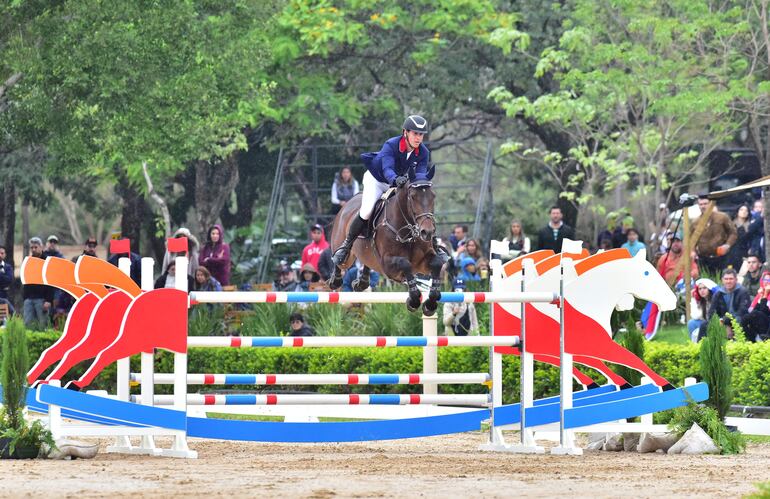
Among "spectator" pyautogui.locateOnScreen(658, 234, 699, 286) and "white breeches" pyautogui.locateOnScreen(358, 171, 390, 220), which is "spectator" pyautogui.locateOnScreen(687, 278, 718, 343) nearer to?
"spectator" pyautogui.locateOnScreen(658, 234, 699, 286)

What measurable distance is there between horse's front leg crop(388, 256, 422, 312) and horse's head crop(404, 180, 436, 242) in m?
0.31

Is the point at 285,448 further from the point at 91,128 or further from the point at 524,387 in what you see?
the point at 91,128

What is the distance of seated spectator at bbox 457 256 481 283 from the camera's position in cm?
1844

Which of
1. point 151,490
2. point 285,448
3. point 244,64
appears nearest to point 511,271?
point 285,448

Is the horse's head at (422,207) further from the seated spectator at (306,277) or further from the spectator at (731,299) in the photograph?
the seated spectator at (306,277)

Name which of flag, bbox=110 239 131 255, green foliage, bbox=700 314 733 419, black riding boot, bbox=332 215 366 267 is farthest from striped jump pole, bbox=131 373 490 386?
green foliage, bbox=700 314 733 419

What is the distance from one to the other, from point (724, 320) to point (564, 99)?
9.29 m

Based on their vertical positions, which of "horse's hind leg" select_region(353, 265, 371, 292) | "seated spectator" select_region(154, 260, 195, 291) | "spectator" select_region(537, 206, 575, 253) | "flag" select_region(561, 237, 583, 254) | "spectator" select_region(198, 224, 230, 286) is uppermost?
"spectator" select_region(537, 206, 575, 253)

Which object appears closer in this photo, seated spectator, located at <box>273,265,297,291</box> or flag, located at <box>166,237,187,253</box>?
flag, located at <box>166,237,187,253</box>

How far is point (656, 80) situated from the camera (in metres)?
22.0

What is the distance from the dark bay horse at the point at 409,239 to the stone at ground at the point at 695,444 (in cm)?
260

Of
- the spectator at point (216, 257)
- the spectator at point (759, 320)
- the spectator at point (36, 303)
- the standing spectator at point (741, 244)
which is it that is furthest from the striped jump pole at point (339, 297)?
the spectator at point (36, 303)

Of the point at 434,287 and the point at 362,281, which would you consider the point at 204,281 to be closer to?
the point at 362,281

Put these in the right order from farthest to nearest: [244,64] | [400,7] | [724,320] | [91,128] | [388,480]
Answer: [400,7] → [244,64] → [91,128] → [724,320] → [388,480]
